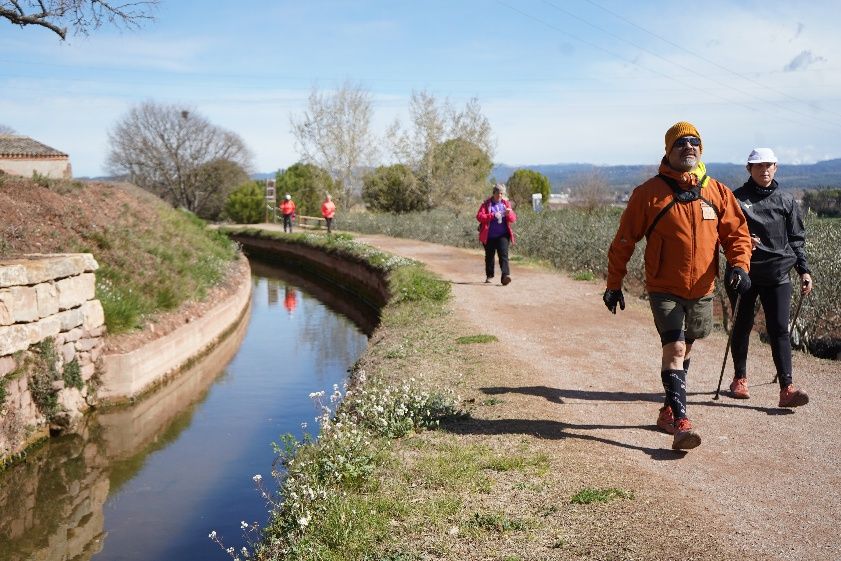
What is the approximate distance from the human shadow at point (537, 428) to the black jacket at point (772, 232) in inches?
62.4

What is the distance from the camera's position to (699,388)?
7.03 metres

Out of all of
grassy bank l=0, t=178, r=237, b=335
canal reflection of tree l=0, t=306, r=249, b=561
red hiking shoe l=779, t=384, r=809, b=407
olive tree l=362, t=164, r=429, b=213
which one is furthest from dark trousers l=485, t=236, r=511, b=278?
olive tree l=362, t=164, r=429, b=213

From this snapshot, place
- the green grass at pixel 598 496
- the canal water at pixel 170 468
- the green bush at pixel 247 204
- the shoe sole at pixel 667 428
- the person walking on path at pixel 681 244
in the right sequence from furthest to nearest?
the green bush at pixel 247 204 < the canal water at pixel 170 468 < the shoe sole at pixel 667 428 < the person walking on path at pixel 681 244 < the green grass at pixel 598 496

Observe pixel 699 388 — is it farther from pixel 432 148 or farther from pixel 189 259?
pixel 432 148

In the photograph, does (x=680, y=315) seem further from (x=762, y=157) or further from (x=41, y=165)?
(x=41, y=165)

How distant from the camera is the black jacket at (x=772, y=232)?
20.6 ft

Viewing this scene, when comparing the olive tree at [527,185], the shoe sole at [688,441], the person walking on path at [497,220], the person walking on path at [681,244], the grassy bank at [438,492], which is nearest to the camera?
the grassy bank at [438,492]

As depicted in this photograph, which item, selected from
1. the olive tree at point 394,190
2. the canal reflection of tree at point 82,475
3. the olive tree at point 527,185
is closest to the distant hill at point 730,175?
the olive tree at point 527,185

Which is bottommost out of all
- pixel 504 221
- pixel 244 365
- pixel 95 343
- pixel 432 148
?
pixel 244 365

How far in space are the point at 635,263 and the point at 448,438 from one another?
10.2 metres

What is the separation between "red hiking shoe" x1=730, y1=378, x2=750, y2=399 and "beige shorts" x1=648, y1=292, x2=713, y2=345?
1387 mm

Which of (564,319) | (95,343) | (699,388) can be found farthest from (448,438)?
(95,343)

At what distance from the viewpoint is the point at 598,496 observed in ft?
14.9

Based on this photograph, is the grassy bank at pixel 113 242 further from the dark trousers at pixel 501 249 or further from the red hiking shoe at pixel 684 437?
the red hiking shoe at pixel 684 437
